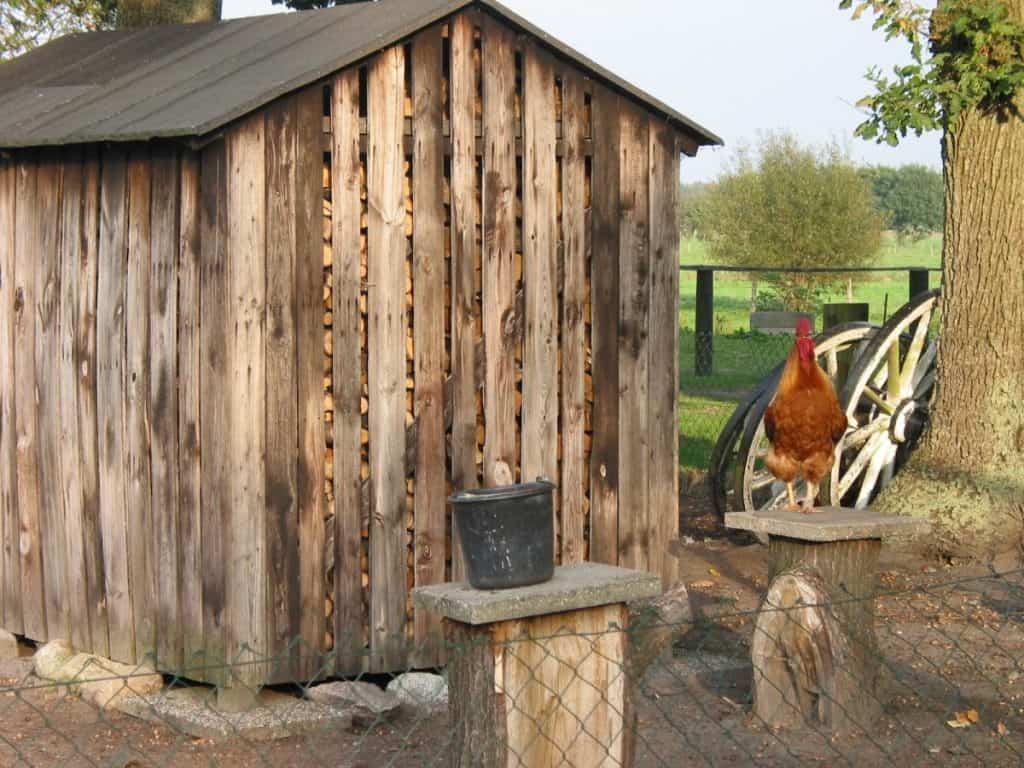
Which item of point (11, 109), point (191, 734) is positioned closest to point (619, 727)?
point (191, 734)

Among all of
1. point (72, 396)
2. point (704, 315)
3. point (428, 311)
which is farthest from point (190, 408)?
point (704, 315)

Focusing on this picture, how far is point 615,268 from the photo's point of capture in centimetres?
792

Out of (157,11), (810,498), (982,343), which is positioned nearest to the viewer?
(810,498)

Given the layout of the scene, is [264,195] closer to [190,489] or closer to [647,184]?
[190,489]

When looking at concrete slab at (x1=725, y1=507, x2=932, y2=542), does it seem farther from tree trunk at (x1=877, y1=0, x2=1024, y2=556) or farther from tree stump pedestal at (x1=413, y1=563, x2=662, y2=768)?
tree trunk at (x1=877, y1=0, x2=1024, y2=556)

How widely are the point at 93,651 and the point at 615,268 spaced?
321 centimetres

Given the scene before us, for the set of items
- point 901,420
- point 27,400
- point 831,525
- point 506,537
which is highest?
point 27,400

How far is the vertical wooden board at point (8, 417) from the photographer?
8.21 meters

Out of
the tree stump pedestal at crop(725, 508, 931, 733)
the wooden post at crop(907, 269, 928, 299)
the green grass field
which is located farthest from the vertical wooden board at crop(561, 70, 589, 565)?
the wooden post at crop(907, 269, 928, 299)

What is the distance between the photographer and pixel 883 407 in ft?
35.8

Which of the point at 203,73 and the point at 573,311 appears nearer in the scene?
the point at 573,311

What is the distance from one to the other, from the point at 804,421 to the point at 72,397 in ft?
11.7

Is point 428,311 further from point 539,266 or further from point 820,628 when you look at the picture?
point 820,628

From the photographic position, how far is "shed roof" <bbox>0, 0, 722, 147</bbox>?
6871 millimetres
